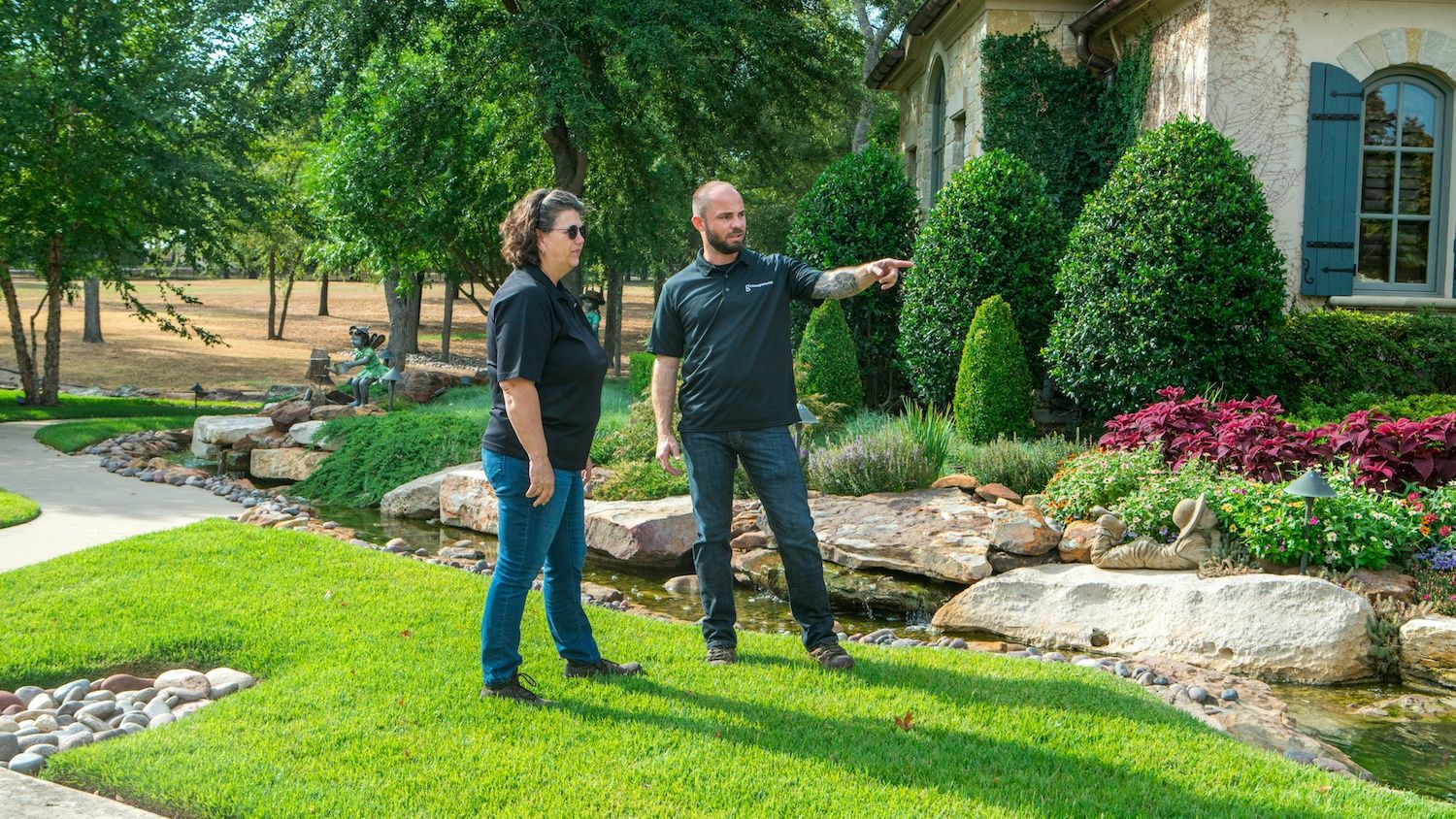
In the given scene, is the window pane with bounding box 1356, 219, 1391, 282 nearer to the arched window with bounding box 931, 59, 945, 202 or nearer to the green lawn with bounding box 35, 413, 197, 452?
the arched window with bounding box 931, 59, 945, 202

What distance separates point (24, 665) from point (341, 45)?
39.4 feet

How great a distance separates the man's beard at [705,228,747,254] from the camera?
15.6 ft

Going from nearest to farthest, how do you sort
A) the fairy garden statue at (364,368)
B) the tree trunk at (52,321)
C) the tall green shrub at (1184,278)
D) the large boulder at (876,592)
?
the large boulder at (876,592) < the tall green shrub at (1184,278) < the tree trunk at (52,321) < the fairy garden statue at (364,368)

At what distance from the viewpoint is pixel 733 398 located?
4.79 metres

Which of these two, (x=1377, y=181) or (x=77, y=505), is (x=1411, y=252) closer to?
(x=1377, y=181)

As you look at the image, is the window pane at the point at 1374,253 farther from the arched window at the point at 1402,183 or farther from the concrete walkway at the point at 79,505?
the concrete walkway at the point at 79,505

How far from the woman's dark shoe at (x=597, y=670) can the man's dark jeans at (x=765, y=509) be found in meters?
0.45

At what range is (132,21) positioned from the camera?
49.2ft

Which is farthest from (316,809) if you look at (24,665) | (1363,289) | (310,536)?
(1363,289)

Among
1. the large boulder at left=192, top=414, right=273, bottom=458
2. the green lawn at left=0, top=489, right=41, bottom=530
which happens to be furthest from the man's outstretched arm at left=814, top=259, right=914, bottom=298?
the large boulder at left=192, top=414, right=273, bottom=458

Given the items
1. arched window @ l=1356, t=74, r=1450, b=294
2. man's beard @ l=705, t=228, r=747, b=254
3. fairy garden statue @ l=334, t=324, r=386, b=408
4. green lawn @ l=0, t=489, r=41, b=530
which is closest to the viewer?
man's beard @ l=705, t=228, r=747, b=254

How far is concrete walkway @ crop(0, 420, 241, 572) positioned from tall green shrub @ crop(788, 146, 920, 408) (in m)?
6.57


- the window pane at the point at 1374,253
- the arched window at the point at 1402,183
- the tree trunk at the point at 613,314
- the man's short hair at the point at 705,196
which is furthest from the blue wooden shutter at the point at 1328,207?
the tree trunk at the point at 613,314

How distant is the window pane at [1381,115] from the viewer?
34.1 feet
